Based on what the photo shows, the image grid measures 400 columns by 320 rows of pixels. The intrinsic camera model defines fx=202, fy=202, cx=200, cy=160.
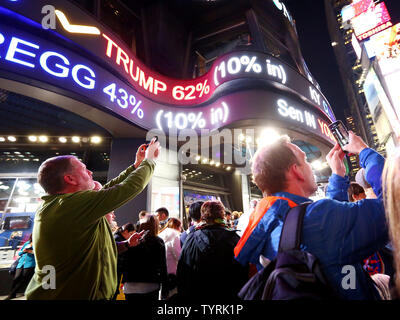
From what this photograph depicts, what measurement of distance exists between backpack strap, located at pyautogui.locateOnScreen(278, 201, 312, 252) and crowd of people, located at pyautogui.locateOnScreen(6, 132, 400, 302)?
43mm

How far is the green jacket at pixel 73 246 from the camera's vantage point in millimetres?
1603

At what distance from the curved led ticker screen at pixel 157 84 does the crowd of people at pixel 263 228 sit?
361cm

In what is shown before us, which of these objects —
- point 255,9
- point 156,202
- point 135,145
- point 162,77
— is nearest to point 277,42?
point 255,9

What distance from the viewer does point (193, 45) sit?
1090cm

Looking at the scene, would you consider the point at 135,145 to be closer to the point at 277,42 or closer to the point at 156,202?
the point at 156,202

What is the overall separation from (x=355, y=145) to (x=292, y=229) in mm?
1070

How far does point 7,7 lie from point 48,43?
80 cm

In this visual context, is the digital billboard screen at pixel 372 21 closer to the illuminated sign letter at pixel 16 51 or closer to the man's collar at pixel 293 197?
the illuminated sign letter at pixel 16 51

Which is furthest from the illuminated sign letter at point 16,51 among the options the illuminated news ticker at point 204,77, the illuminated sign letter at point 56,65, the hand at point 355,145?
the hand at point 355,145

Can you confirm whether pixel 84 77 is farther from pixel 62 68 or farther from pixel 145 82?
pixel 145 82

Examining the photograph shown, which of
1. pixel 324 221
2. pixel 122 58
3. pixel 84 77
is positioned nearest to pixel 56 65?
pixel 84 77

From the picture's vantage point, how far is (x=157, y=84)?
7477 mm

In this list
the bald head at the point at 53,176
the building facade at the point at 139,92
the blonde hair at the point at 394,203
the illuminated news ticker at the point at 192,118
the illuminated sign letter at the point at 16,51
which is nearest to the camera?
the blonde hair at the point at 394,203

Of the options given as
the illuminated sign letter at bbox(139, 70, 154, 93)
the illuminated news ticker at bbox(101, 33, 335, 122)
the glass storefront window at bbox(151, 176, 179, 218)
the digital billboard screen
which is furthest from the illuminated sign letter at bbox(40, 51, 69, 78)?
the digital billboard screen
